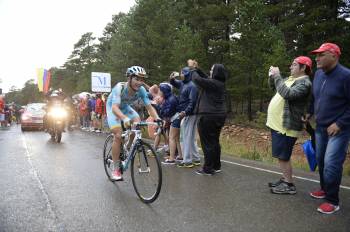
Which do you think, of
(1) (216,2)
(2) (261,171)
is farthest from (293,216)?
(1) (216,2)

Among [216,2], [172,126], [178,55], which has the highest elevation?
[216,2]

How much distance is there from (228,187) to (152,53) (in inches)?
1202

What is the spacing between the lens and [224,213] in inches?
211

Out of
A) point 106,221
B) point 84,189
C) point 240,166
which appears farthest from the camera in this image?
point 240,166

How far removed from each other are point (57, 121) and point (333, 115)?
448 inches

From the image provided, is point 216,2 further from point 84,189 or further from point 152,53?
point 84,189

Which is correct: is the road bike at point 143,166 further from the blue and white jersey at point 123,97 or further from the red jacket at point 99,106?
the red jacket at point 99,106

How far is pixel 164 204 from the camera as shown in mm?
5777

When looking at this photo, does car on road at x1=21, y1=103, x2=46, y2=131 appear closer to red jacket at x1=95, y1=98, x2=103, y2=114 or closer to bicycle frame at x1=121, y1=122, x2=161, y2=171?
red jacket at x1=95, y1=98, x2=103, y2=114

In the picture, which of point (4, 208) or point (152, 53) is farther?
point (152, 53)

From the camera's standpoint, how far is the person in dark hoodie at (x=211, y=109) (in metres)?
Answer: 7.76

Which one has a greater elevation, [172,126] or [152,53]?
[152,53]

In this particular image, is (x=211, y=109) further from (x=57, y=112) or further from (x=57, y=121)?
(x=57, y=112)

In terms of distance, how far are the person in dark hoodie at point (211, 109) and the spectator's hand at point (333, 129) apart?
2.80 m
